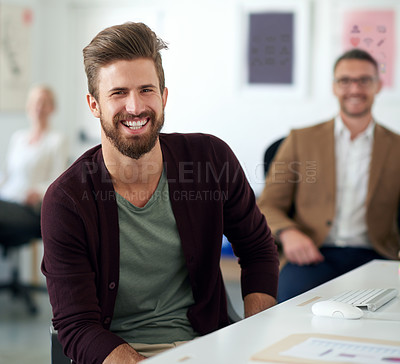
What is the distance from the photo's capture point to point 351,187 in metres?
2.82

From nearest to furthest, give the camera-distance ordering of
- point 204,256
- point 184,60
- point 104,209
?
point 104,209 < point 204,256 < point 184,60

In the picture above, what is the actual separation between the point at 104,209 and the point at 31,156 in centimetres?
296

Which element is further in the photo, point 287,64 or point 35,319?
point 287,64

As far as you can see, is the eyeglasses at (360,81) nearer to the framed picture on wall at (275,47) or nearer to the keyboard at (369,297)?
the keyboard at (369,297)

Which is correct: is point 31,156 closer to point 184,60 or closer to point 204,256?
point 184,60

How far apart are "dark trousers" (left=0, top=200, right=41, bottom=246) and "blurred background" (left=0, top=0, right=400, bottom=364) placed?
1.83 ft

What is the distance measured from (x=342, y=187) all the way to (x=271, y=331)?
5.28 feet

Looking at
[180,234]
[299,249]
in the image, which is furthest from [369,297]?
[299,249]

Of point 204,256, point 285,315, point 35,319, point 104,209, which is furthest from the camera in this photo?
point 35,319

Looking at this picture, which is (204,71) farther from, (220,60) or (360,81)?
(360,81)

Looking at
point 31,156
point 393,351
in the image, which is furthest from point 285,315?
point 31,156

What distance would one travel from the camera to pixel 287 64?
474 centimetres

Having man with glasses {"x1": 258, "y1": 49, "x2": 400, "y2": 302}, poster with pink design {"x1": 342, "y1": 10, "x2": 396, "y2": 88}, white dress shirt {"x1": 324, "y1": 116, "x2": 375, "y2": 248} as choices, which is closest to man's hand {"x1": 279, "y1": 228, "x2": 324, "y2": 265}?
man with glasses {"x1": 258, "y1": 49, "x2": 400, "y2": 302}

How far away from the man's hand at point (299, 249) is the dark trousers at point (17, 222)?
197cm
